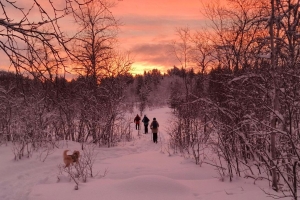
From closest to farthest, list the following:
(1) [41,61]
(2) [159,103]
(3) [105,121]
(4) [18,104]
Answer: (1) [41,61], (4) [18,104], (3) [105,121], (2) [159,103]

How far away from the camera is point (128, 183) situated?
20.0ft

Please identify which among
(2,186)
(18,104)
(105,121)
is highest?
(18,104)

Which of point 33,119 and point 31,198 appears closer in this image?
point 31,198

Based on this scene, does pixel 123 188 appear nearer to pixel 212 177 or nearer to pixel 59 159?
pixel 212 177

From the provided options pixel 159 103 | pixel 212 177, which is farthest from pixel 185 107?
pixel 159 103

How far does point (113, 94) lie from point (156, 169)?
7.62 m

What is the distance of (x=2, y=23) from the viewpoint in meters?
2.53

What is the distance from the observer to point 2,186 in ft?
23.3

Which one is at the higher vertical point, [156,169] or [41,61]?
[41,61]

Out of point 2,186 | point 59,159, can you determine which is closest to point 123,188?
point 2,186

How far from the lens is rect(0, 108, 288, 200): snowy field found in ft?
18.6

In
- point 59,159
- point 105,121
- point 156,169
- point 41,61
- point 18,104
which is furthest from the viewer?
point 105,121

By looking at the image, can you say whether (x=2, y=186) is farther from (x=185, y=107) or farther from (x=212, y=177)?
(x=185, y=107)

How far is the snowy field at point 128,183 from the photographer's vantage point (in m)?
5.66
